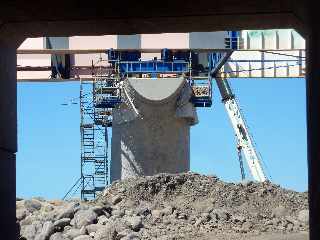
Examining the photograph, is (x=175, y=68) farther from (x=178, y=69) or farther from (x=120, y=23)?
(x=120, y=23)

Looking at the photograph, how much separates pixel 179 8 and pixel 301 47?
2962 centimetres

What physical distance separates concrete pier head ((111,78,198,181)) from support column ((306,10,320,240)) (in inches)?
973

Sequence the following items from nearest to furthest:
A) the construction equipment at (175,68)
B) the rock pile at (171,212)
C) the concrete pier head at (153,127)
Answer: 1. the rock pile at (171,212)
2. the concrete pier head at (153,127)
3. the construction equipment at (175,68)

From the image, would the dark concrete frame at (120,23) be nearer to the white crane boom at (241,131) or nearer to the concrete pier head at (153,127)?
the concrete pier head at (153,127)

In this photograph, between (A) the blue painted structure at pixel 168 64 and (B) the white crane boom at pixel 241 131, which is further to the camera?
(B) the white crane boom at pixel 241 131

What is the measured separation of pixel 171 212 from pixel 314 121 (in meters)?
18.4

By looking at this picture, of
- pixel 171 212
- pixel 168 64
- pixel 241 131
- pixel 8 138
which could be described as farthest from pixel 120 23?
pixel 241 131

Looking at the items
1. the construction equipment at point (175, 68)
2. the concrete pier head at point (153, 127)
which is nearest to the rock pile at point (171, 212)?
the concrete pier head at point (153, 127)

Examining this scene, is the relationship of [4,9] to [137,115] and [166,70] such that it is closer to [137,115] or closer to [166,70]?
[137,115]

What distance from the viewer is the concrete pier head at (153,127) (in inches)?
1283

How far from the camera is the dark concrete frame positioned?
25.7ft

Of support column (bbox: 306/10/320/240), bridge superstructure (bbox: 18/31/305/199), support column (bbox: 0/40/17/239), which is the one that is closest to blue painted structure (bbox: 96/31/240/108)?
bridge superstructure (bbox: 18/31/305/199)

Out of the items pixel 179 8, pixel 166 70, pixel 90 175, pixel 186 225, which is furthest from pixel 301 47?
pixel 179 8

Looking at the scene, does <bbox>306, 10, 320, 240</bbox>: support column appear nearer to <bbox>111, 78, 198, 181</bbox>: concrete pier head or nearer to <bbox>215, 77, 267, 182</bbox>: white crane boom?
<bbox>111, 78, 198, 181</bbox>: concrete pier head
